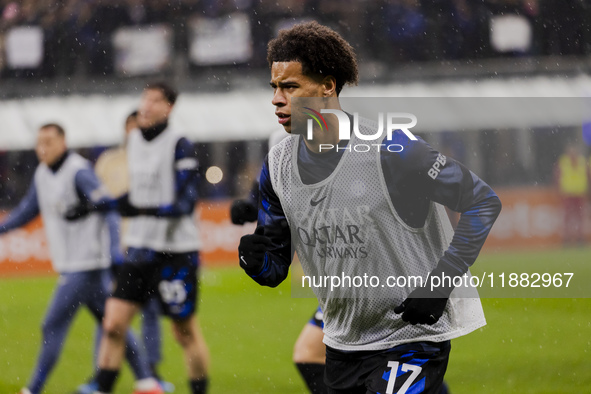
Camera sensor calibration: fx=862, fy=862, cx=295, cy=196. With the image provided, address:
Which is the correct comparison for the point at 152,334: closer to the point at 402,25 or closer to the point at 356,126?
the point at 356,126

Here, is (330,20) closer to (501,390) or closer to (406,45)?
(406,45)

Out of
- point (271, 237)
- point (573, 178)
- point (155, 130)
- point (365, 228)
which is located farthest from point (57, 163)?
point (573, 178)

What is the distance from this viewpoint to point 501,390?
212 inches

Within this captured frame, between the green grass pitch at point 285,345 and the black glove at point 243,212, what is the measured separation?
96 centimetres

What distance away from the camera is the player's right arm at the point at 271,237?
290 centimetres

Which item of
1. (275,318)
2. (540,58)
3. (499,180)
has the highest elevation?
(540,58)

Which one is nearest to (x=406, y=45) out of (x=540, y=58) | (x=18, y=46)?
(x=540, y=58)

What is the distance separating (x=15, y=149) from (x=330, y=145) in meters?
15.3

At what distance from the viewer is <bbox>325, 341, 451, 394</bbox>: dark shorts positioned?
279cm

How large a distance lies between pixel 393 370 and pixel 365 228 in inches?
18.5

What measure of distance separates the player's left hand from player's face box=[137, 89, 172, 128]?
3185 mm

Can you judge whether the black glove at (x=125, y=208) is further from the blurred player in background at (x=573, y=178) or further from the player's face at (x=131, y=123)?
the blurred player in background at (x=573, y=178)

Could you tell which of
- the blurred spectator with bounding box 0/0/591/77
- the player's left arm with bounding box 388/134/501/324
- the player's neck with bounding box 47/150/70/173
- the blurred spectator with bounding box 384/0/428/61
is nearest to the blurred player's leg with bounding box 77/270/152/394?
the player's neck with bounding box 47/150/70/173

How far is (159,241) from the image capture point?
5418 mm
